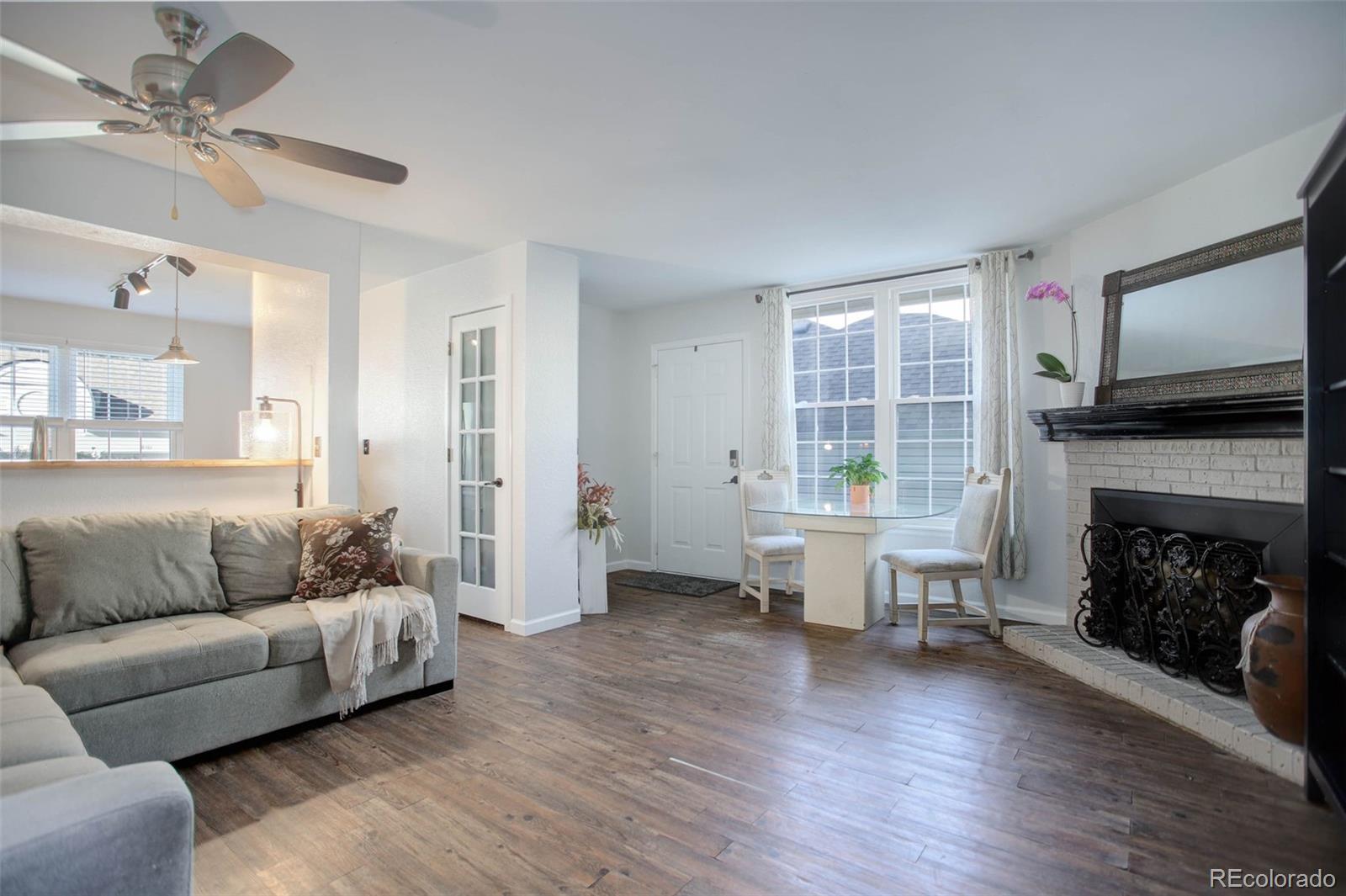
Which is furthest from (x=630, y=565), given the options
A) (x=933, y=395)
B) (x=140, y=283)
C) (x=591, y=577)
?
(x=140, y=283)

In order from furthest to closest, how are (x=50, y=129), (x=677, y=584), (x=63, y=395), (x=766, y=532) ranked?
1. (x=63, y=395)
2. (x=677, y=584)
3. (x=766, y=532)
4. (x=50, y=129)

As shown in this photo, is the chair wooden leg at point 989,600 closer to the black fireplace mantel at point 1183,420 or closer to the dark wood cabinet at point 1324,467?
the black fireplace mantel at point 1183,420

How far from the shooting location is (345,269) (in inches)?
Result: 151

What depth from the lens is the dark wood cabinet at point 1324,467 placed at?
2066 millimetres

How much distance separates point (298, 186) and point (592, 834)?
3.32m

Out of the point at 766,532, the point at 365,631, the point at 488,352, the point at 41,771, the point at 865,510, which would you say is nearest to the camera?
the point at 41,771

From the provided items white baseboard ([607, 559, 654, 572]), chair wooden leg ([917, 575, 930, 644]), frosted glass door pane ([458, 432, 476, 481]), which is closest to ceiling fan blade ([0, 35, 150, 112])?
frosted glass door pane ([458, 432, 476, 481])

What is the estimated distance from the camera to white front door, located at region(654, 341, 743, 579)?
5.70 m

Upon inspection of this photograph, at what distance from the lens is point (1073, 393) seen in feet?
12.5

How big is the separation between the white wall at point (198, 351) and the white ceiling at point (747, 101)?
4.20 metres

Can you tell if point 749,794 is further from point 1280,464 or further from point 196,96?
point 196,96

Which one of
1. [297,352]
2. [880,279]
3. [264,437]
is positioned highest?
[880,279]

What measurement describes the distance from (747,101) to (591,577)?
325 centimetres

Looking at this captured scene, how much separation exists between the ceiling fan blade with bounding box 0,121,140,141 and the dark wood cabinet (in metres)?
3.81
